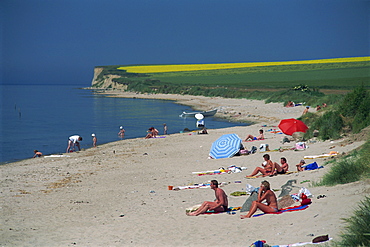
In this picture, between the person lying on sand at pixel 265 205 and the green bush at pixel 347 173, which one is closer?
the person lying on sand at pixel 265 205

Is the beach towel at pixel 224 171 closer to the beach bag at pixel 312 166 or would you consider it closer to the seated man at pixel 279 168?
the seated man at pixel 279 168

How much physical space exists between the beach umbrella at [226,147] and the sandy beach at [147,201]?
39 cm

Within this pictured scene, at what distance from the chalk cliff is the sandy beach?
10293 cm

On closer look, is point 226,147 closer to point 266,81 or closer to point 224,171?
point 224,171

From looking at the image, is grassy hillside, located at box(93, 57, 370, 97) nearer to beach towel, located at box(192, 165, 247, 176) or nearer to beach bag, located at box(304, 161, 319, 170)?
beach towel, located at box(192, 165, 247, 176)

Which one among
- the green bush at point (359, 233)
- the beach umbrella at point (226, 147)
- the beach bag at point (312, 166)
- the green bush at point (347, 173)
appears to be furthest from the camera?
the beach umbrella at point (226, 147)

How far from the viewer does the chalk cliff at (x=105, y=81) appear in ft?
441

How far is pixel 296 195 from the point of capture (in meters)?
10.6

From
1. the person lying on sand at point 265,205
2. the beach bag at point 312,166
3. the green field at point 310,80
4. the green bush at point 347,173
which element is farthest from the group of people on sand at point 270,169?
the green field at point 310,80

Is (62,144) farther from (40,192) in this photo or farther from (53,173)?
(40,192)

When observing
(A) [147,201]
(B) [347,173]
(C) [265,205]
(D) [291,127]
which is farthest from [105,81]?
(C) [265,205]

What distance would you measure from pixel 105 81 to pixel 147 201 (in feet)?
475

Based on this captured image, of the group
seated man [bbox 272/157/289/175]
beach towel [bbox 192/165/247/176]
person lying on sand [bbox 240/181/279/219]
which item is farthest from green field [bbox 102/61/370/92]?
person lying on sand [bbox 240/181/279/219]

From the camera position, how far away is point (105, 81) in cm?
15438
